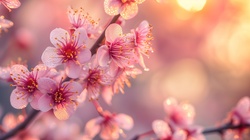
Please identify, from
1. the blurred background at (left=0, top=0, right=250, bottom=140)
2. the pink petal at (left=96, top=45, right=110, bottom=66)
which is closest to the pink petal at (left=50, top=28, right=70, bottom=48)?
the pink petal at (left=96, top=45, right=110, bottom=66)

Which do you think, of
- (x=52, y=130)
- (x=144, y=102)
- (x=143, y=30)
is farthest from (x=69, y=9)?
(x=144, y=102)

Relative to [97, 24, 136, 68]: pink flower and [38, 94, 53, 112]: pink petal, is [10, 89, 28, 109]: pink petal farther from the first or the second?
[97, 24, 136, 68]: pink flower

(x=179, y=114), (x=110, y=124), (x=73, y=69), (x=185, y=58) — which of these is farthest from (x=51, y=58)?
(x=185, y=58)

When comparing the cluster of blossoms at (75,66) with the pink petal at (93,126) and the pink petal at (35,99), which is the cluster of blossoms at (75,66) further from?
the pink petal at (93,126)

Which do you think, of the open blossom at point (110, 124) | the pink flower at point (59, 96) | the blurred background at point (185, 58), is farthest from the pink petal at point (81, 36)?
the blurred background at point (185, 58)

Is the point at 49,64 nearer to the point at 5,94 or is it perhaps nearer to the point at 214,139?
the point at 5,94

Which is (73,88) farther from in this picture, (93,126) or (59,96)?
(93,126)
